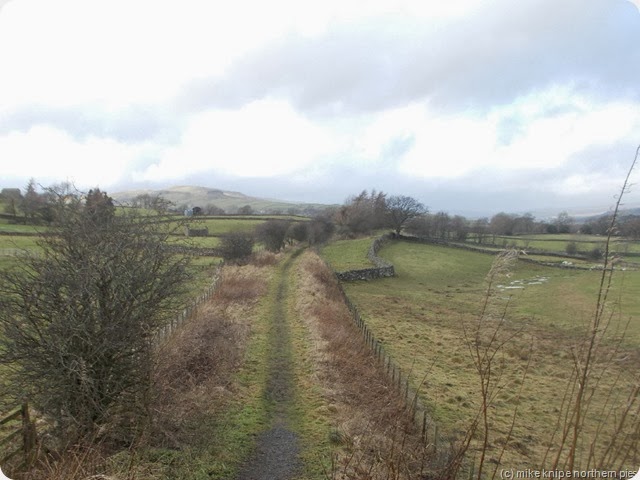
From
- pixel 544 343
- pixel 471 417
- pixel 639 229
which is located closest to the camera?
pixel 639 229

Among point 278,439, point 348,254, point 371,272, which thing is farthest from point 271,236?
point 278,439

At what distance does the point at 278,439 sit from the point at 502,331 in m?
11.7

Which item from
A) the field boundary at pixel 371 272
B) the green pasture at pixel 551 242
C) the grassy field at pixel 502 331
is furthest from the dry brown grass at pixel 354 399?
the green pasture at pixel 551 242

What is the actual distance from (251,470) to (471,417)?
7.08 meters

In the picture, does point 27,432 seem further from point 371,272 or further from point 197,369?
point 371,272

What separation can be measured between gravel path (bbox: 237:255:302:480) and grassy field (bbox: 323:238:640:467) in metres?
4.57

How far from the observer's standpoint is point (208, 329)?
16.6 m

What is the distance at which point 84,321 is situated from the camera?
25.9ft

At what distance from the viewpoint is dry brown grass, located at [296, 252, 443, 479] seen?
6891 millimetres

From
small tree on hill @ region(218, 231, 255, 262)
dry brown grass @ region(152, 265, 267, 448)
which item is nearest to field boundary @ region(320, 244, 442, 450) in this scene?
dry brown grass @ region(152, 265, 267, 448)

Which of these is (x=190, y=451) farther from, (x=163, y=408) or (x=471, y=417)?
(x=471, y=417)

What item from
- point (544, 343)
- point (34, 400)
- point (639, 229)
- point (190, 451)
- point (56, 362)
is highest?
point (639, 229)

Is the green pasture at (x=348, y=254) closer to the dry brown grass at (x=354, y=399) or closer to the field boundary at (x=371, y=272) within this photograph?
the field boundary at (x=371, y=272)

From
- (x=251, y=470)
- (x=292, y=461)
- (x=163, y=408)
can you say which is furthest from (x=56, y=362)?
(x=292, y=461)
